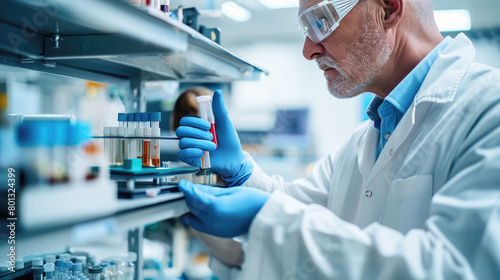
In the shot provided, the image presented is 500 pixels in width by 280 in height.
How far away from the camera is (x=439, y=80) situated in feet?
4.06

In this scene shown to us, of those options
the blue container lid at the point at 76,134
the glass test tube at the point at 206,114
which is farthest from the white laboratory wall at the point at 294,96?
the blue container lid at the point at 76,134

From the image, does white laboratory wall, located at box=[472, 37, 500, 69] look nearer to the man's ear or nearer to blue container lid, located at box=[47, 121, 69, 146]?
the man's ear

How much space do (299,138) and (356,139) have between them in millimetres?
4364

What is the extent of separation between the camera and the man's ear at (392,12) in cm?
137

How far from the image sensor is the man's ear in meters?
1.37

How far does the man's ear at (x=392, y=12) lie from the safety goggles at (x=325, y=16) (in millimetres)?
142

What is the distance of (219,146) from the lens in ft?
4.53

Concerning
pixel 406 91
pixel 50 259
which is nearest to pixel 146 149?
pixel 50 259

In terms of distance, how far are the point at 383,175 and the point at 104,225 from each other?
0.96 m

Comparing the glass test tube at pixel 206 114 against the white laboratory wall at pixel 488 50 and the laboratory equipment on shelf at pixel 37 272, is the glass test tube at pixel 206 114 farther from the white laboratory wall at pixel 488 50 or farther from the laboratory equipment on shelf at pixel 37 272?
the white laboratory wall at pixel 488 50

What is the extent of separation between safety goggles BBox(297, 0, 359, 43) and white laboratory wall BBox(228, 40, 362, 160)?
482 cm

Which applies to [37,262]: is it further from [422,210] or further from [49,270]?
[422,210]

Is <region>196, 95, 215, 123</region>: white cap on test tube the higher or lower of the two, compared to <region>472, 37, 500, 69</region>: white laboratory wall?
lower

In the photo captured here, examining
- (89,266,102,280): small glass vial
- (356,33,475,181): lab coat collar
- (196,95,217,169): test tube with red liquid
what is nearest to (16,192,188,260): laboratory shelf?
(196,95,217,169): test tube with red liquid
